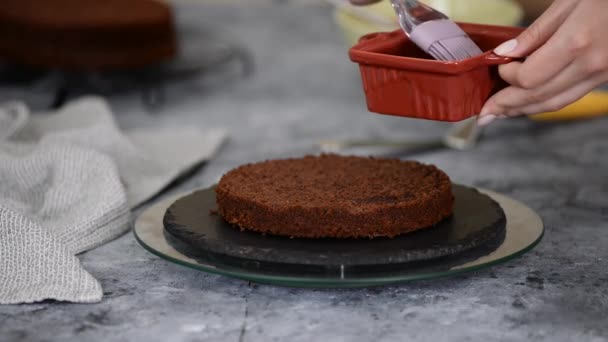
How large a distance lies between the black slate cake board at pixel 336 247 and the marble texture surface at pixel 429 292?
0.06 metres

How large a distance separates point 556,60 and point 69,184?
79 cm

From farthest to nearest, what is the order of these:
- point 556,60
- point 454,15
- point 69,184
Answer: point 454,15 → point 69,184 → point 556,60

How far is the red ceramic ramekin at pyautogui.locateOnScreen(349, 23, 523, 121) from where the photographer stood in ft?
3.66

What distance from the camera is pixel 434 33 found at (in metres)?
1.18

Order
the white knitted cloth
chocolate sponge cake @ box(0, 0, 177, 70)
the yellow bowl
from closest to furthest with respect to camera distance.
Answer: the white knitted cloth
the yellow bowl
chocolate sponge cake @ box(0, 0, 177, 70)

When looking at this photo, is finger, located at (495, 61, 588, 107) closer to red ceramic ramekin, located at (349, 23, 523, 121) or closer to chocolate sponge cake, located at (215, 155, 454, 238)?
red ceramic ramekin, located at (349, 23, 523, 121)

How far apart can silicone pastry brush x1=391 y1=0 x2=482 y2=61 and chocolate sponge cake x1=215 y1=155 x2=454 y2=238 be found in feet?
0.60

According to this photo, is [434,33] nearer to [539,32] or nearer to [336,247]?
[539,32]

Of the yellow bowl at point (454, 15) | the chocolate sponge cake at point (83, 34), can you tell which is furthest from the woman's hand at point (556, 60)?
the chocolate sponge cake at point (83, 34)

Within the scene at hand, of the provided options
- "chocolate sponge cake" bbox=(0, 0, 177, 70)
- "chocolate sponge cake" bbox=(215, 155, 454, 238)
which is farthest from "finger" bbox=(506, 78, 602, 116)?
"chocolate sponge cake" bbox=(0, 0, 177, 70)

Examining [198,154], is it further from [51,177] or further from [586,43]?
[586,43]

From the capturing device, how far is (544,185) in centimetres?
168

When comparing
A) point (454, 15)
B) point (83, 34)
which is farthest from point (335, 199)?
point (83, 34)

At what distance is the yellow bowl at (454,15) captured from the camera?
2.00 meters
